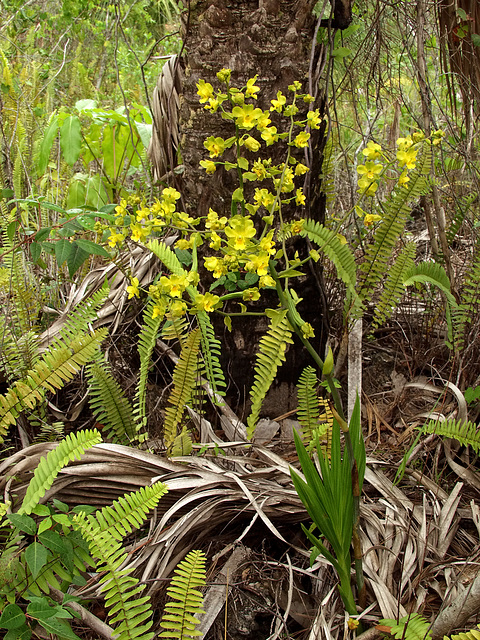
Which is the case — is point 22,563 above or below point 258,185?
below

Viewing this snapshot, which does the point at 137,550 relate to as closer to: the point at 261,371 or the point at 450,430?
the point at 261,371

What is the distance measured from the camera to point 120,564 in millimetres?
1076

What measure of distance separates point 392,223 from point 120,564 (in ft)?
3.96

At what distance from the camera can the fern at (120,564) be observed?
1011 millimetres

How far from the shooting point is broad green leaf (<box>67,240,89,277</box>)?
1.69 m

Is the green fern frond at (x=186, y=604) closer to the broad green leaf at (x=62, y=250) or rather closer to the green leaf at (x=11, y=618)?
the green leaf at (x=11, y=618)

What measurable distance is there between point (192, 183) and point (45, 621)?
122cm

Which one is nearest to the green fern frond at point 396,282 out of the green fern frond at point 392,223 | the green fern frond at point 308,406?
the green fern frond at point 392,223

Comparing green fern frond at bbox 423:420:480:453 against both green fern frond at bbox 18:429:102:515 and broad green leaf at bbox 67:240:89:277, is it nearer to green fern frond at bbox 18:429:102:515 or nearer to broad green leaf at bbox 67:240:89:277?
green fern frond at bbox 18:429:102:515

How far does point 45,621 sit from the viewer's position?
997 millimetres

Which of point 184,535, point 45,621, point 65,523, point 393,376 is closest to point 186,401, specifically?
point 184,535

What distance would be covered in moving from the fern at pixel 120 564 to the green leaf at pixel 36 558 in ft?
0.26

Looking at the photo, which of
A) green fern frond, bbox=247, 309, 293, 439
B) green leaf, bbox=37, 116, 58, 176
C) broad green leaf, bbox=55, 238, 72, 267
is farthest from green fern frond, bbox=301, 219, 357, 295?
green leaf, bbox=37, 116, 58, 176

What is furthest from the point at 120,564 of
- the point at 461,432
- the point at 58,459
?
the point at 461,432
